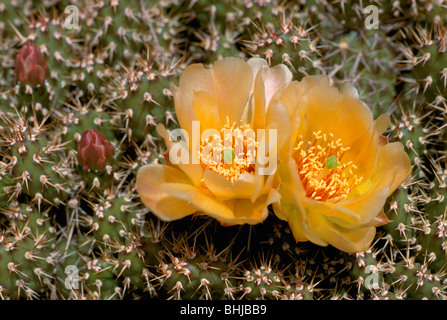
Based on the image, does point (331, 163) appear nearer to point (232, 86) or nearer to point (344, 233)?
point (344, 233)

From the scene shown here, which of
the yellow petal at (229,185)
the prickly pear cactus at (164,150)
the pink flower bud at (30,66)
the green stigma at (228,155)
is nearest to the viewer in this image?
the yellow petal at (229,185)

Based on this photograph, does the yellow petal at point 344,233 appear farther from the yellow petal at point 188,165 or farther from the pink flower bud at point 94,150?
the pink flower bud at point 94,150

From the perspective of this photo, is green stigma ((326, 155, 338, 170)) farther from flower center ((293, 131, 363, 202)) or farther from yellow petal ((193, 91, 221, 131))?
yellow petal ((193, 91, 221, 131))

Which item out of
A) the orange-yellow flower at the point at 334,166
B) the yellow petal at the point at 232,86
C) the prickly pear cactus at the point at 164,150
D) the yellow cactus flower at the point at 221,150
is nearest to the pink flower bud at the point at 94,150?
the prickly pear cactus at the point at 164,150

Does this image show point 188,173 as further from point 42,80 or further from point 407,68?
point 407,68

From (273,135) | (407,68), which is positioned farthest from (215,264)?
(407,68)

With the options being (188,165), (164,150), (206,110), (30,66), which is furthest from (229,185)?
(30,66)

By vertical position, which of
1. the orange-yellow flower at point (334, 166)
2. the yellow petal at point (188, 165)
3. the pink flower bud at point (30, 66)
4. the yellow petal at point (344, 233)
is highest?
the pink flower bud at point (30, 66)

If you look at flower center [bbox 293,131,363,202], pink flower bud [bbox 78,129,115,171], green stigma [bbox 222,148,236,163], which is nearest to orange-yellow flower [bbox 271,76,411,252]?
flower center [bbox 293,131,363,202]
